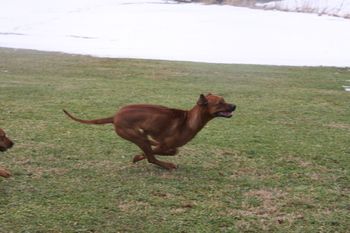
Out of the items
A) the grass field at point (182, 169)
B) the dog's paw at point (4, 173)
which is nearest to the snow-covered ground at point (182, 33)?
the grass field at point (182, 169)

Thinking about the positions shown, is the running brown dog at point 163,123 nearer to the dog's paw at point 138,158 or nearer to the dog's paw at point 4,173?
the dog's paw at point 138,158

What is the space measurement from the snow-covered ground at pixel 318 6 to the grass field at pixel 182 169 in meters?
14.9

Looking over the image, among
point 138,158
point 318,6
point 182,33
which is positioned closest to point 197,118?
point 138,158

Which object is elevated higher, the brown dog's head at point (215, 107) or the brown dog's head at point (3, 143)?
the brown dog's head at point (215, 107)

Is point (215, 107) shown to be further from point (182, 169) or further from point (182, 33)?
point (182, 33)

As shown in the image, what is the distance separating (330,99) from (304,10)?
51.9ft

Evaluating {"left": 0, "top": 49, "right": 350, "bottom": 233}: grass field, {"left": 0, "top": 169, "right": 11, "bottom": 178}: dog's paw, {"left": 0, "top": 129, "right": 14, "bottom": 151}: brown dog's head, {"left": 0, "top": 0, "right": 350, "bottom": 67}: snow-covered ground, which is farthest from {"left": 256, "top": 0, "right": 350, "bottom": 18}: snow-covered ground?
{"left": 0, "top": 169, "right": 11, "bottom": 178}: dog's paw

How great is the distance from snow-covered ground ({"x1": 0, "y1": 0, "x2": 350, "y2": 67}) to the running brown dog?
11734 millimetres

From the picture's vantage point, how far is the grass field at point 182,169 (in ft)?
12.8

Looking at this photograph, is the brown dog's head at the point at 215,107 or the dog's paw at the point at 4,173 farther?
the brown dog's head at the point at 215,107

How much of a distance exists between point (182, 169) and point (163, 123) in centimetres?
48

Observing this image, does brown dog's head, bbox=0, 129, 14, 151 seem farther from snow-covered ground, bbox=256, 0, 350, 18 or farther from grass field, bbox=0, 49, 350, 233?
snow-covered ground, bbox=256, 0, 350, 18

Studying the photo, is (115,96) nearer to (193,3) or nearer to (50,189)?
(50,189)

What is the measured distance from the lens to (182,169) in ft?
16.5
